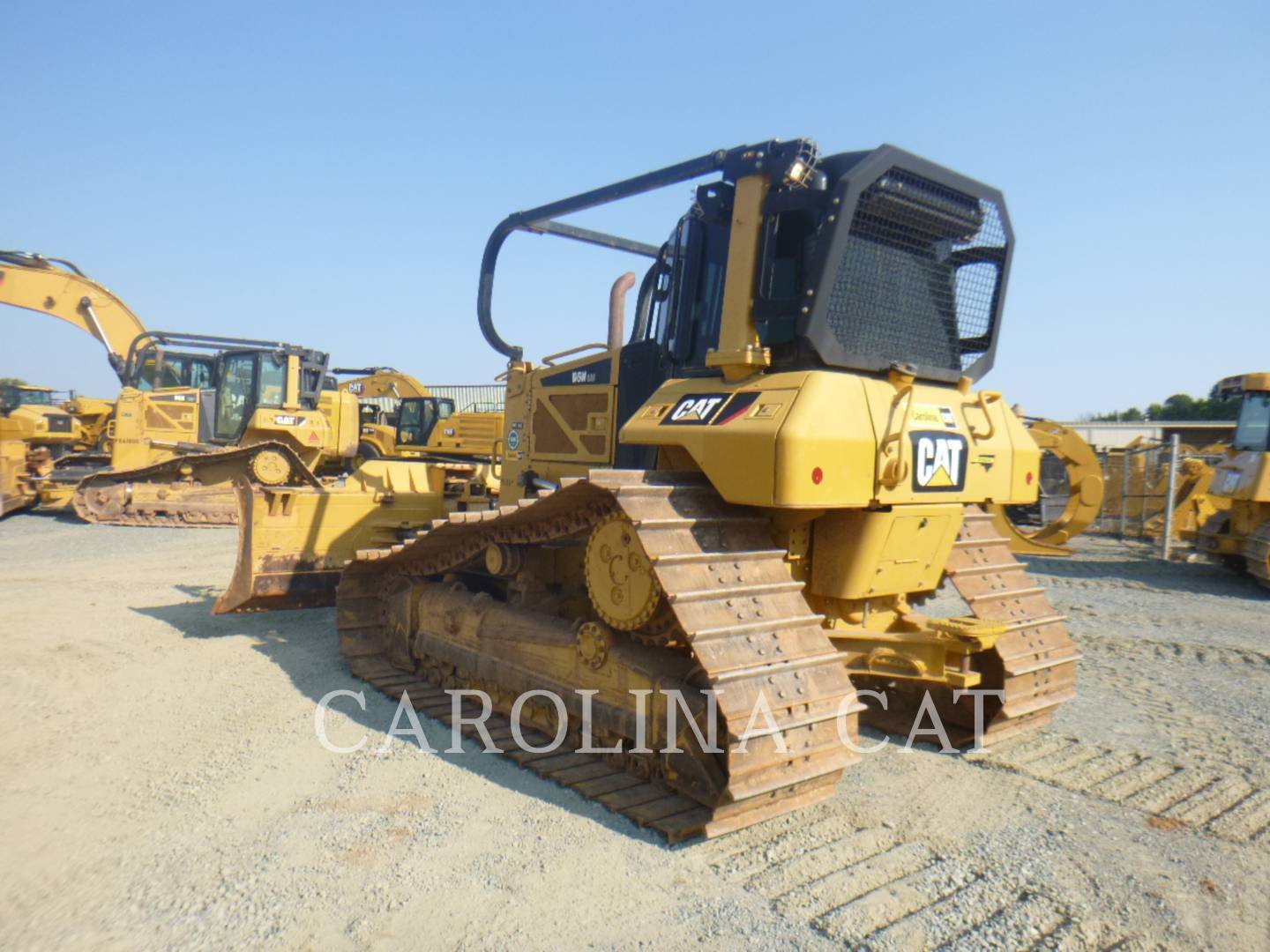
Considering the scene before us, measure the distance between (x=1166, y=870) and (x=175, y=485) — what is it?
14609mm

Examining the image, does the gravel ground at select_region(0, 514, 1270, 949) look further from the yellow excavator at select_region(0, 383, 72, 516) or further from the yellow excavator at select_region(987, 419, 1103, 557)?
the yellow excavator at select_region(0, 383, 72, 516)

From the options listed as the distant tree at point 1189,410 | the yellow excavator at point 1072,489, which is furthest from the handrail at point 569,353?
the distant tree at point 1189,410

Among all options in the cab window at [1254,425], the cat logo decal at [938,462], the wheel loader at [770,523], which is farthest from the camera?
the cab window at [1254,425]

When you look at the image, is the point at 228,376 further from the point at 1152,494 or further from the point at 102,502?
the point at 1152,494

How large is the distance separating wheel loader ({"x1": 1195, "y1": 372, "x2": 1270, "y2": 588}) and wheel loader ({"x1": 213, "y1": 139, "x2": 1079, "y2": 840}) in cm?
747

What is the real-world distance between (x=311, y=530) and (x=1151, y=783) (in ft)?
18.6

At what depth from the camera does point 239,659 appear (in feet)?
20.6

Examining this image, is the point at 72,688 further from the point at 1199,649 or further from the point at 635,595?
the point at 1199,649

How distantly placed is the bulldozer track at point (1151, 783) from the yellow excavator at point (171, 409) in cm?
1140

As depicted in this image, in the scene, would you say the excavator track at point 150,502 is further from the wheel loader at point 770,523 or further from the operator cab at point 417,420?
the wheel loader at point 770,523

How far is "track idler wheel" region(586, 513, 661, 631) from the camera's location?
3.91 meters

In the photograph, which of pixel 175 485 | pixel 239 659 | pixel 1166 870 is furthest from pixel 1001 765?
pixel 175 485

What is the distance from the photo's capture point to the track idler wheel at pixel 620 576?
12.8 ft

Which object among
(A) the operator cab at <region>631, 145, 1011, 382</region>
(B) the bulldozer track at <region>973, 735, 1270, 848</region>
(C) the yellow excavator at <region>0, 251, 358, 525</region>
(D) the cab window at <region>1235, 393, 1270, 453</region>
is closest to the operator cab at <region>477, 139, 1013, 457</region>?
(A) the operator cab at <region>631, 145, 1011, 382</region>
